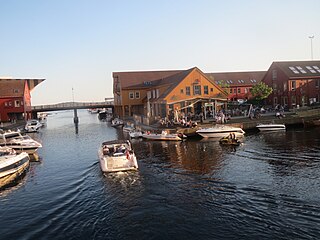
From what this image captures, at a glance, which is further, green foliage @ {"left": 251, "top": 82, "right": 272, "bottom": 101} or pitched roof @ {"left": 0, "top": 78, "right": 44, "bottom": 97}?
pitched roof @ {"left": 0, "top": 78, "right": 44, "bottom": 97}

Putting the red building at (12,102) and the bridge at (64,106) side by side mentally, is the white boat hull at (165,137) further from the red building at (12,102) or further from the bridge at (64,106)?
the bridge at (64,106)

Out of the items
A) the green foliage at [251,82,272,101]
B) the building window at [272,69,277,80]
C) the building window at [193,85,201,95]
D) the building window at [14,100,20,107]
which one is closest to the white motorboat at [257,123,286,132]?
the building window at [193,85,201,95]

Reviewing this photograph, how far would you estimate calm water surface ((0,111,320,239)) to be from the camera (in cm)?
1273

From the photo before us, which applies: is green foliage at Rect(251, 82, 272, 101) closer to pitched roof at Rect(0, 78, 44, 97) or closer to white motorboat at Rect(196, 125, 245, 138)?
white motorboat at Rect(196, 125, 245, 138)

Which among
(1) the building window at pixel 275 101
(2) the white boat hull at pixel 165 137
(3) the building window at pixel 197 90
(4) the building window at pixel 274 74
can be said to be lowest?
(2) the white boat hull at pixel 165 137

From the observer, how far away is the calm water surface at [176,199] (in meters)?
12.7

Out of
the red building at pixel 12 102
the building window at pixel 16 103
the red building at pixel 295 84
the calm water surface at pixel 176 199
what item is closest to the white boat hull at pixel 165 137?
the calm water surface at pixel 176 199

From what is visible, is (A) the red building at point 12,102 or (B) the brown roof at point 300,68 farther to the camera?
(A) the red building at point 12,102

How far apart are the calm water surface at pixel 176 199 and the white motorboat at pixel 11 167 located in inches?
42.1

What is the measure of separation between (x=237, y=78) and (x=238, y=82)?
177cm

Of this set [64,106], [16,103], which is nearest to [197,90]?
[16,103]

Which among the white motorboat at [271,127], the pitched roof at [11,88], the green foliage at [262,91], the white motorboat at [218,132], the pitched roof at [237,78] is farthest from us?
the pitched roof at [237,78]

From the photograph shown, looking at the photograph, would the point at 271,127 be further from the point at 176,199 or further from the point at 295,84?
the point at 176,199

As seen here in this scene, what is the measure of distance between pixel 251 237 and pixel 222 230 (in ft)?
3.96
